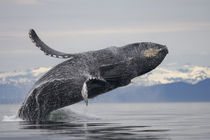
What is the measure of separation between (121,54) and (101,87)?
51.3 inches

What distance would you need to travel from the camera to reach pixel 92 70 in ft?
57.0

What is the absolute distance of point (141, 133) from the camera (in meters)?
13.7

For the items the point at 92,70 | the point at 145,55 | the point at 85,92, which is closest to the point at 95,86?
the point at 92,70

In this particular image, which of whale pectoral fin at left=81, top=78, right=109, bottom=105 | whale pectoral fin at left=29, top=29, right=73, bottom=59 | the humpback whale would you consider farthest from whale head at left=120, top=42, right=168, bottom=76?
whale pectoral fin at left=29, top=29, right=73, bottom=59

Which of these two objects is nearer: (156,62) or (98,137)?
(98,137)

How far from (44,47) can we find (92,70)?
2.01 meters

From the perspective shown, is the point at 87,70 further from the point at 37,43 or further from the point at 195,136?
the point at 195,136

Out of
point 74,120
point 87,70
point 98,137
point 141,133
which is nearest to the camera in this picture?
point 98,137

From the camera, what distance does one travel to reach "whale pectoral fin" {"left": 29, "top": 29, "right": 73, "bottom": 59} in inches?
701

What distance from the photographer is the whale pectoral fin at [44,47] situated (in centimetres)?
1781

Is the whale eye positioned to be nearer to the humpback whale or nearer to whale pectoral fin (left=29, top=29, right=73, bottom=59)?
the humpback whale

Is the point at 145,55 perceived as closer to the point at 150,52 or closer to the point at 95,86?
the point at 150,52

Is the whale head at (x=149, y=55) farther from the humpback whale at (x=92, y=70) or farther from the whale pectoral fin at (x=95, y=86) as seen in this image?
the whale pectoral fin at (x=95, y=86)

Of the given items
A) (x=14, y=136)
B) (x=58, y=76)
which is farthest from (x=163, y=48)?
(x=14, y=136)
